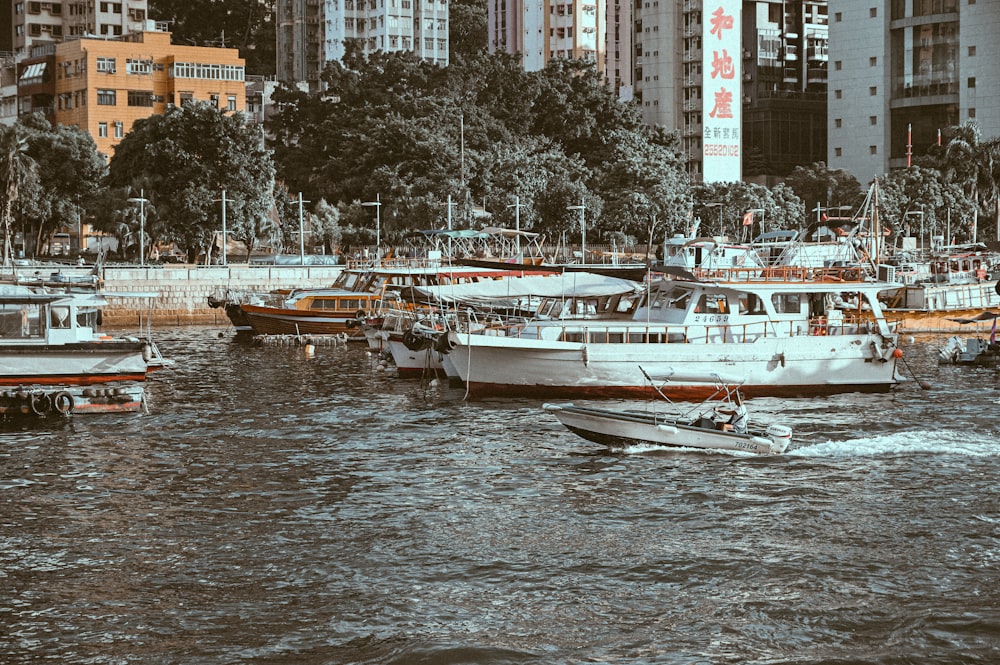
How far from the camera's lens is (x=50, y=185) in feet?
330

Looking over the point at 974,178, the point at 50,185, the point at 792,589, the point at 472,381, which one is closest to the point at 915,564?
the point at 792,589

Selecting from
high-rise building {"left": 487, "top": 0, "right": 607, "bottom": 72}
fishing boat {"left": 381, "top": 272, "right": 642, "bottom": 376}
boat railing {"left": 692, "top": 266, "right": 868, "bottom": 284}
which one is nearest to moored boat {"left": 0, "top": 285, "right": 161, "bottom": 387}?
fishing boat {"left": 381, "top": 272, "right": 642, "bottom": 376}

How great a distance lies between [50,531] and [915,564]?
51.6ft

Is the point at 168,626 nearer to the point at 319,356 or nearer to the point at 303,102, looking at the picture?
the point at 319,356

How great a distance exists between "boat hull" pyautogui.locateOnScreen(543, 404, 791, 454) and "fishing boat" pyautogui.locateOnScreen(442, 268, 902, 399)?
→ 26.6 ft

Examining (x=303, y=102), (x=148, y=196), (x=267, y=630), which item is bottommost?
(x=267, y=630)

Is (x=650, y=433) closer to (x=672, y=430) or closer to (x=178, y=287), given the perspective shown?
(x=672, y=430)

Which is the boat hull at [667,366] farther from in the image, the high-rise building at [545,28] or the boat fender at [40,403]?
the high-rise building at [545,28]

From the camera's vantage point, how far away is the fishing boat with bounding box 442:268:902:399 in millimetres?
40656

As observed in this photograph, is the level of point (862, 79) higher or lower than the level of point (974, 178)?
higher

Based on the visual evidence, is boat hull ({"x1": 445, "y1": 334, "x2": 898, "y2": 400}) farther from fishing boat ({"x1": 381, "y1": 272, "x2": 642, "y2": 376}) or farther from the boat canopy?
the boat canopy

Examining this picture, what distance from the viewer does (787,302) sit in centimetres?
4466

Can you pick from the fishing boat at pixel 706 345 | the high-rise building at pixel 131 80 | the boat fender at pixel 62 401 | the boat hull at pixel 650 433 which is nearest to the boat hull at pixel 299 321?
the fishing boat at pixel 706 345

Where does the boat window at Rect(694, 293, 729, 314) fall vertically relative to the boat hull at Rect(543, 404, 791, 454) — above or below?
above
